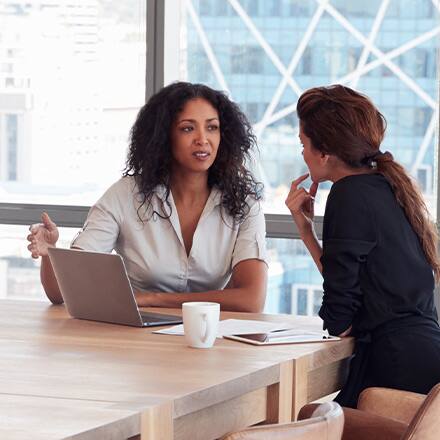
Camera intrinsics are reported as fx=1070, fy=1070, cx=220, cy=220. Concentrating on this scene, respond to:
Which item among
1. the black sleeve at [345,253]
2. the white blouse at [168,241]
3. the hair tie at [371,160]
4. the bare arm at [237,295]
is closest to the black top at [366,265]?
the black sleeve at [345,253]

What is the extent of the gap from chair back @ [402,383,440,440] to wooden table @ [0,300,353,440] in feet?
1.27

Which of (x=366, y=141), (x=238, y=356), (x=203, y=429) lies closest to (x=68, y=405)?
(x=203, y=429)

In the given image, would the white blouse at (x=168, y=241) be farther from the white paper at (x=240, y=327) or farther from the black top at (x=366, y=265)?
the black top at (x=366, y=265)

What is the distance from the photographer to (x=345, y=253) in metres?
2.61

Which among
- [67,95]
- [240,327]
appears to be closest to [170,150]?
[240,327]

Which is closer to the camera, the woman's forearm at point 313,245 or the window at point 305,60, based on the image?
the woman's forearm at point 313,245

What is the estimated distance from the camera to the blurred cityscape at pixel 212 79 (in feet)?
16.2

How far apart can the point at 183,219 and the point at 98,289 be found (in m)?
0.68

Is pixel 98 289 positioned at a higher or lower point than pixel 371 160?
lower

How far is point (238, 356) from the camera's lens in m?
2.28

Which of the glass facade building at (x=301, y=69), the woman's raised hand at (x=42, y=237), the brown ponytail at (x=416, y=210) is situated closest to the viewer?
the brown ponytail at (x=416, y=210)

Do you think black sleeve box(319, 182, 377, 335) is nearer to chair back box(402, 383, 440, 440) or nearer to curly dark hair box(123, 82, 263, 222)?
curly dark hair box(123, 82, 263, 222)

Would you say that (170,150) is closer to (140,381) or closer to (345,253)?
(345,253)

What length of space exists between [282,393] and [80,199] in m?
3.27
